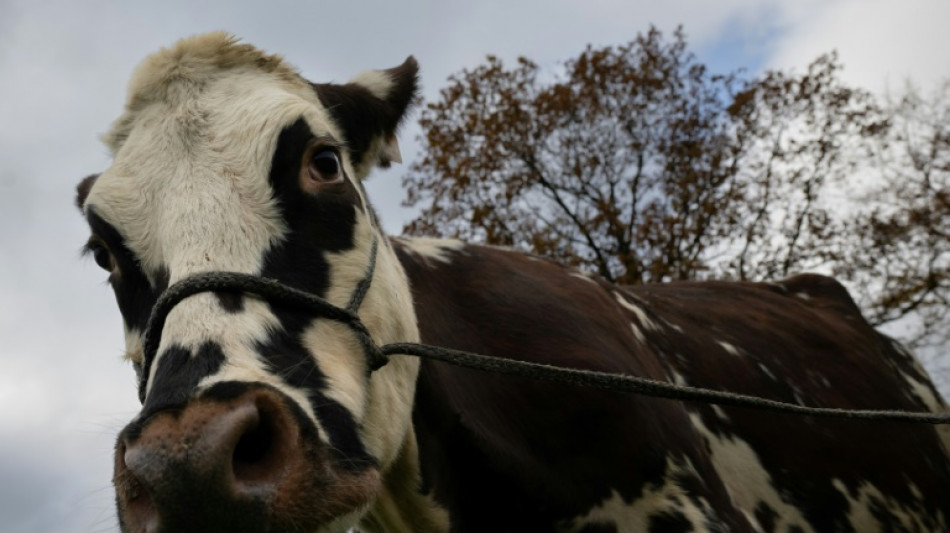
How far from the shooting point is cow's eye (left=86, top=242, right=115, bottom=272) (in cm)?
295

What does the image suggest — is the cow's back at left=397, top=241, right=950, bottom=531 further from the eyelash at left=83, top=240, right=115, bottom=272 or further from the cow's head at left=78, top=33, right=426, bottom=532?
the eyelash at left=83, top=240, right=115, bottom=272

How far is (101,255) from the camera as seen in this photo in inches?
117

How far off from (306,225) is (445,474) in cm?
113

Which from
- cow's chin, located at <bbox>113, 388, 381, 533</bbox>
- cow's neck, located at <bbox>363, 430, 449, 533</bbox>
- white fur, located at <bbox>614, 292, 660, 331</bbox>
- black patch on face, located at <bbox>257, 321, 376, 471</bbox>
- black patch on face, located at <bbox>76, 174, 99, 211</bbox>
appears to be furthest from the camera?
white fur, located at <bbox>614, 292, 660, 331</bbox>

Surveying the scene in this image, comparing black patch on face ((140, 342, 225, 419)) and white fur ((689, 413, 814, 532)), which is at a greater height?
white fur ((689, 413, 814, 532))

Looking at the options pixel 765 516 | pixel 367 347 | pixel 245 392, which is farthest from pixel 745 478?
pixel 245 392

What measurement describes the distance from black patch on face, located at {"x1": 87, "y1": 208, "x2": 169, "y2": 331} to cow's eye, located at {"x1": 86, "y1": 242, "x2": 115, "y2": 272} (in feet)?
0.15

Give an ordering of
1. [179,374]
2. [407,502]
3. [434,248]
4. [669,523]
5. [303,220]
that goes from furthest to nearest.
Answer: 1. [434,248]
2. [669,523]
3. [407,502]
4. [303,220]
5. [179,374]

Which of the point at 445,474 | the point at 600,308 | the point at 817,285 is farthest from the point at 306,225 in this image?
the point at 817,285

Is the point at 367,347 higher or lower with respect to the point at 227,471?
higher

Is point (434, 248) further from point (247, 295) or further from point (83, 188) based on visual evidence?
point (247, 295)

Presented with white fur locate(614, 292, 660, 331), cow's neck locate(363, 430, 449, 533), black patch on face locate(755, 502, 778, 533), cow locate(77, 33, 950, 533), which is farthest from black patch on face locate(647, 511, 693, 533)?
white fur locate(614, 292, 660, 331)

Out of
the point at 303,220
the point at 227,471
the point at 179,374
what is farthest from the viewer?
the point at 303,220

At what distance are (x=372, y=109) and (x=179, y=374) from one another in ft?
5.36
